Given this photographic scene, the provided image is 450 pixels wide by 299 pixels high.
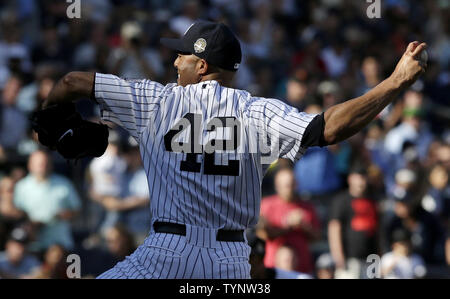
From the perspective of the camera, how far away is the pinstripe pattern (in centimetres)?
407

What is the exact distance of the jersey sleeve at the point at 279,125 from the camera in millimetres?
3898

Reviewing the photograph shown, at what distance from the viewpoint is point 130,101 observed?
4.15 metres

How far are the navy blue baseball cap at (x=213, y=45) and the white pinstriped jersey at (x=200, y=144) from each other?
18 centimetres

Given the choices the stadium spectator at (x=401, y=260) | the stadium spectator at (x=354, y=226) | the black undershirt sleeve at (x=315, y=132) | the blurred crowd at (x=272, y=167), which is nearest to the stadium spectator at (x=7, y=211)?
the blurred crowd at (x=272, y=167)

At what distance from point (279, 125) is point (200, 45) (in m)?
0.64

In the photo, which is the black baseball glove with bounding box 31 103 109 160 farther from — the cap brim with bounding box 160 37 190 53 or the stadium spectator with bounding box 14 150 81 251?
the stadium spectator with bounding box 14 150 81 251

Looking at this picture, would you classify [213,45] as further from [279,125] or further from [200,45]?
[279,125]

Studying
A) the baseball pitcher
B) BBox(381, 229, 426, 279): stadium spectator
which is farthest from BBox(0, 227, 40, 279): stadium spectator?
the baseball pitcher

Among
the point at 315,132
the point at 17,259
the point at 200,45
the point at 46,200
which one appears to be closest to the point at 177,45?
the point at 200,45

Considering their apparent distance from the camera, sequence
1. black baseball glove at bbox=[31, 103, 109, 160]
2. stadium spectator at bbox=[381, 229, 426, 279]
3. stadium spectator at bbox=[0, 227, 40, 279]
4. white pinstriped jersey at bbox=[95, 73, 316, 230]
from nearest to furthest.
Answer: white pinstriped jersey at bbox=[95, 73, 316, 230] → black baseball glove at bbox=[31, 103, 109, 160] → stadium spectator at bbox=[0, 227, 40, 279] → stadium spectator at bbox=[381, 229, 426, 279]

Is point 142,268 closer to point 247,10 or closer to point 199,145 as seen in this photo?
point 199,145

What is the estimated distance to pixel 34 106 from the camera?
937cm

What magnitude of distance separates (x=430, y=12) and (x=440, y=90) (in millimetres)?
2816
